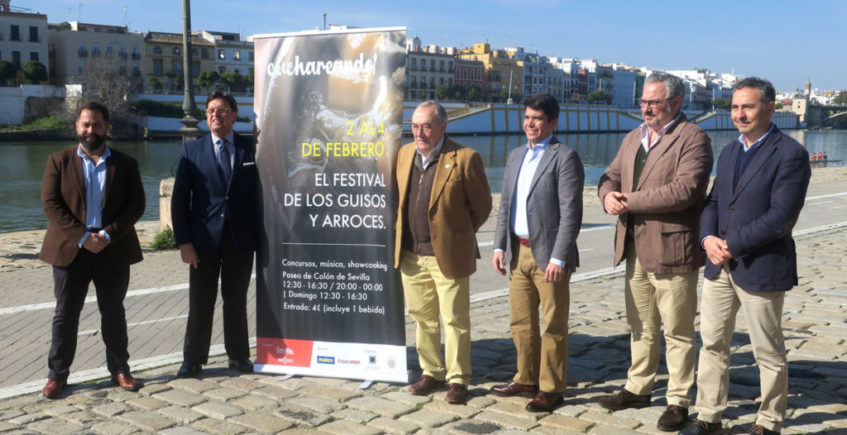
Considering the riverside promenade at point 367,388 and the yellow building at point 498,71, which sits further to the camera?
the yellow building at point 498,71

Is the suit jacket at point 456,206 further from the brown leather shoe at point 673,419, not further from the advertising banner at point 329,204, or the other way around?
the brown leather shoe at point 673,419

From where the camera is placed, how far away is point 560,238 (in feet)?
14.7

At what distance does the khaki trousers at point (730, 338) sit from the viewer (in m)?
3.96

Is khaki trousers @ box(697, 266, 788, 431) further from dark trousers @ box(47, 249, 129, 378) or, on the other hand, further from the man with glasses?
dark trousers @ box(47, 249, 129, 378)

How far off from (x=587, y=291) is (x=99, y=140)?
5.07 meters

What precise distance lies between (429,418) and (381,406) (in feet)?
1.23

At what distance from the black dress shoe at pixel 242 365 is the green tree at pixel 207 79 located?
86125 millimetres

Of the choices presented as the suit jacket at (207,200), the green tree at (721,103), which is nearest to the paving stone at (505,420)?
the suit jacket at (207,200)

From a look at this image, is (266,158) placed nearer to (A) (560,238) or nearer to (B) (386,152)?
(B) (386,152)

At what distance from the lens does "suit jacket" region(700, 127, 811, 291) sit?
3.82 metres

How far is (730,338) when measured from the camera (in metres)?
4.13

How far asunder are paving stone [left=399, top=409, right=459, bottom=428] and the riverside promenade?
0.01 meters

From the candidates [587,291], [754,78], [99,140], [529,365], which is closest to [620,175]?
[754,78]

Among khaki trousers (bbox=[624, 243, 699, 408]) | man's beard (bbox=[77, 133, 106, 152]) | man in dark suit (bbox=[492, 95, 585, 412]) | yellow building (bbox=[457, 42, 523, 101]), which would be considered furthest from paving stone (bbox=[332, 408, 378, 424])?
yellow building (bbox=[457, 42, 523, 101])
